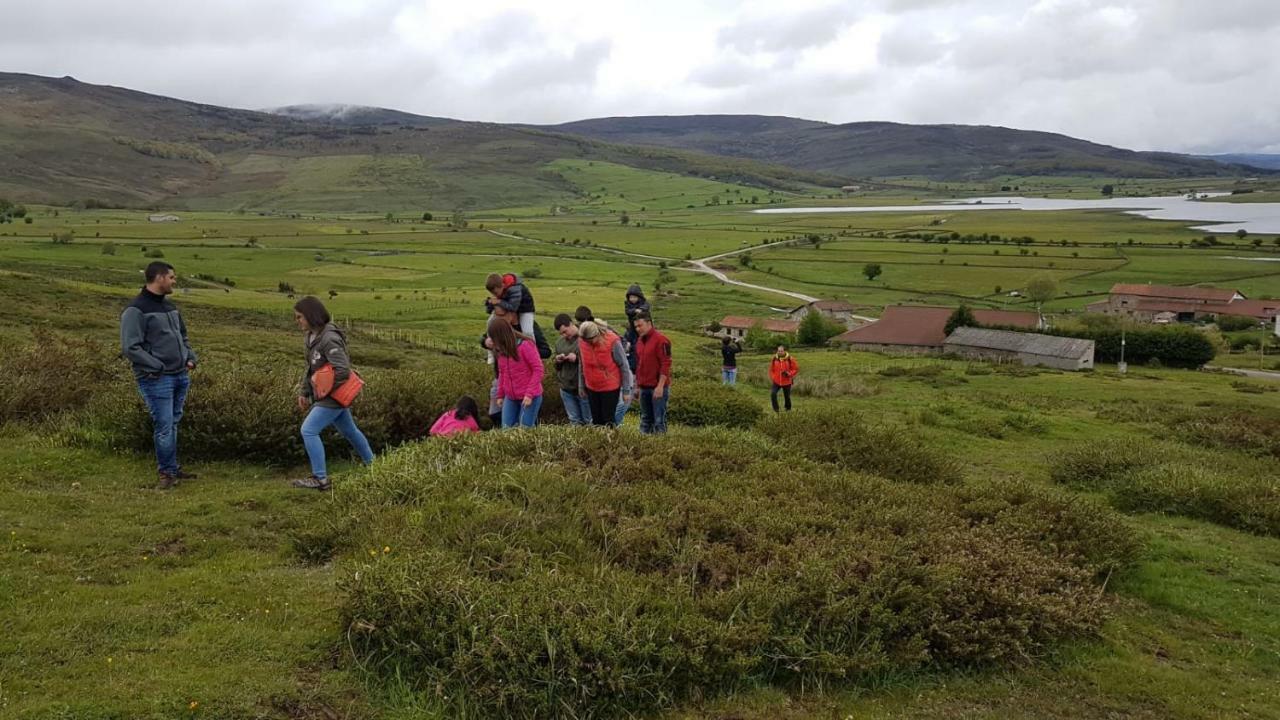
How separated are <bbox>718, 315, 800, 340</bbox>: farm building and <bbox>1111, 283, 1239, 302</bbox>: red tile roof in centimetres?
3726

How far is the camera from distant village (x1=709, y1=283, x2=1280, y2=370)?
193ft

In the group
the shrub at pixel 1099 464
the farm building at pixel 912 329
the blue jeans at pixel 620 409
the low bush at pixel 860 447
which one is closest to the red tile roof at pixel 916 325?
the farm building at pixel 912 329

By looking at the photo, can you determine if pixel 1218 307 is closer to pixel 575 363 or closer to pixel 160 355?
pixel 575 363

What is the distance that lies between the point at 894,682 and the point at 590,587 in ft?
7.02

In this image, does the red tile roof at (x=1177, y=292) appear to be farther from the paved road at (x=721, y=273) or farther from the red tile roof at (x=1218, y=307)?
the paved road at (x=721, y=273)

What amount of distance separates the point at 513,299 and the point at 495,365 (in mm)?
1277

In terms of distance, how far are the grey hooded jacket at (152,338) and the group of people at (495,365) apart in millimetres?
10

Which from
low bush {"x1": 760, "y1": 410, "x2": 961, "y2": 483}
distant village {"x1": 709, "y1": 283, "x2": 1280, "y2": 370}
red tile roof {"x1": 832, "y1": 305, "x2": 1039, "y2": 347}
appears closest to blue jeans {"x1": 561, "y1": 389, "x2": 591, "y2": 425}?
low bush {"x1": 760, "y1": 410, "x2": 961, "y2": 483}

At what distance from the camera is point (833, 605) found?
574 centimetres

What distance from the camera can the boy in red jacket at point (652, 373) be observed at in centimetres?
1145

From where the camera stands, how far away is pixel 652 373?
11633 millimetres

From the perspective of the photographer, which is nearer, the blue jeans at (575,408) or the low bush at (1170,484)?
the low bush at (1170,484)

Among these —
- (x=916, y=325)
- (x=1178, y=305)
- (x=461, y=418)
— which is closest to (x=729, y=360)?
(x=461, y=418)

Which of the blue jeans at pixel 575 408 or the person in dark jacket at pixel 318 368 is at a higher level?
the person in dark jacket at pixel 318 368
